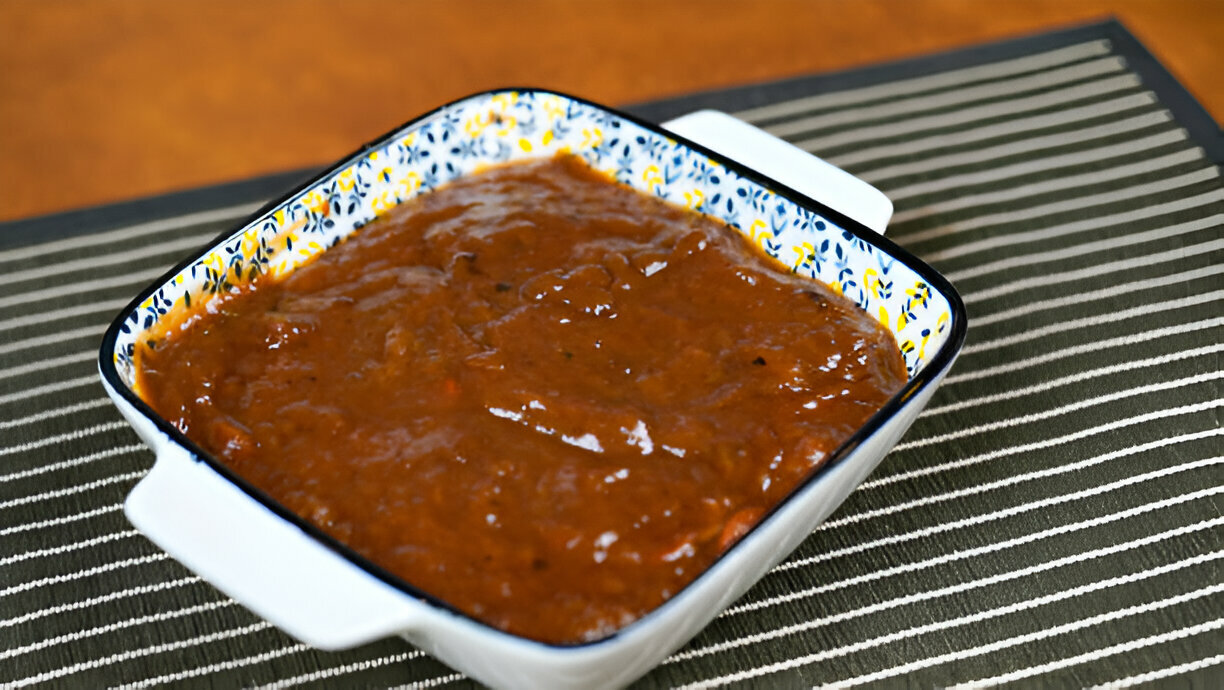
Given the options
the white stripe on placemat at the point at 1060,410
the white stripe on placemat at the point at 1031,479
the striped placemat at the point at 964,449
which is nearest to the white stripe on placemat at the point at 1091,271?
the striped placemat at the point at 964,449

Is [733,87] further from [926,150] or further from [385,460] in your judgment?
[385,460]

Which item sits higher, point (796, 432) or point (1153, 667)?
point (796, 432)

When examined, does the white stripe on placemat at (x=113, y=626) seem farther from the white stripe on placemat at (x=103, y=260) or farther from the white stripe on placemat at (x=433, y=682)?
the white stripe on placemat at (x=103, y=260)

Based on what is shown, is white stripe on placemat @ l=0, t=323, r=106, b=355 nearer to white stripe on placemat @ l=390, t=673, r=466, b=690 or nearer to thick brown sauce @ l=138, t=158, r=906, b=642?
thick brown sauce @ l=138, t=158, r=906, b=642

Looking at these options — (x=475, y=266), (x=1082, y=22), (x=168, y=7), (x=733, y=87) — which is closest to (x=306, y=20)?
(x=168, y=7)

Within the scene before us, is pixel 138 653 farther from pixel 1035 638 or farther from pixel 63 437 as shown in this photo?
pixel 1035 638

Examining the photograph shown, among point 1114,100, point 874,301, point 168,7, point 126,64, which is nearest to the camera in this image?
point 874,301

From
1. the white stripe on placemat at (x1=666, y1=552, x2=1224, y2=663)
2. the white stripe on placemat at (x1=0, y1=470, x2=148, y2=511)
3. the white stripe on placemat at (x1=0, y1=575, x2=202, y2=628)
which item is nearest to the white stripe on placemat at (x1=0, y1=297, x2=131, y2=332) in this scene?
the white stripe on placemat at (x1=0, y1=470, x2=148, y2=511)
